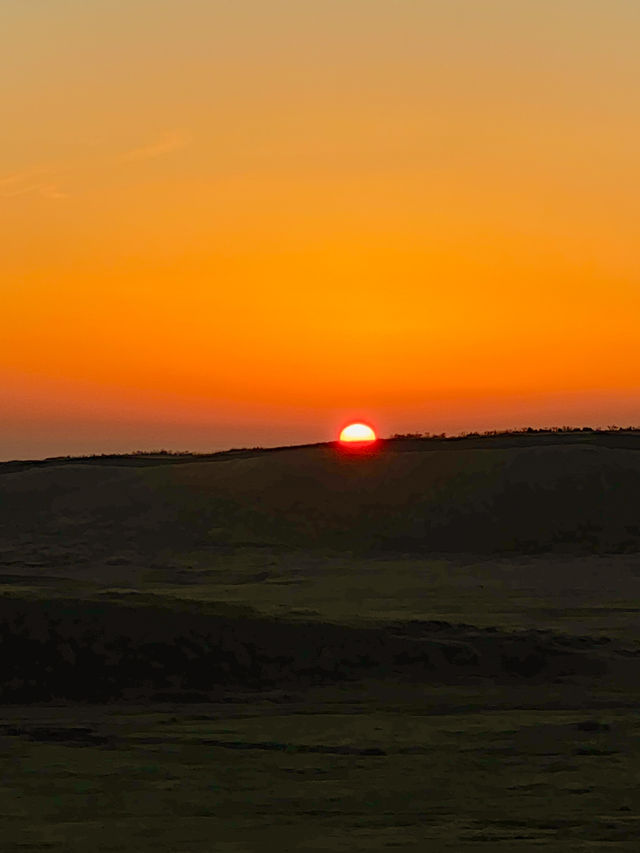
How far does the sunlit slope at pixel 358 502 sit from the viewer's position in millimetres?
31891

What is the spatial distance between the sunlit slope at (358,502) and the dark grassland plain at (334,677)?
0.44ft

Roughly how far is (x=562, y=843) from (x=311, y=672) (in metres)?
7.29

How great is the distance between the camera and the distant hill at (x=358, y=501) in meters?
31.9

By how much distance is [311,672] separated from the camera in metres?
15.8

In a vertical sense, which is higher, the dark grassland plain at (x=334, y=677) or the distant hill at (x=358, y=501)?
the distant hill at (x=358, y=501)

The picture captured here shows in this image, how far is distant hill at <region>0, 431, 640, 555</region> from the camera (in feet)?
105

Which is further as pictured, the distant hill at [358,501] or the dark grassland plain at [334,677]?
the distant hill at [358,501]

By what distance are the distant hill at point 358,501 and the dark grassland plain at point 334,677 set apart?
0.13 meters

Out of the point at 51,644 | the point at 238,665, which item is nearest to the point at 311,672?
the point at 238,665

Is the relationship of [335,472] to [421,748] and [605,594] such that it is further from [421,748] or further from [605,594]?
[421,748]

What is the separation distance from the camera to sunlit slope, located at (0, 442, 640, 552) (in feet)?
105

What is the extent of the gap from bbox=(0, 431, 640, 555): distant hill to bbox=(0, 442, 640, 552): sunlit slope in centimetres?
4

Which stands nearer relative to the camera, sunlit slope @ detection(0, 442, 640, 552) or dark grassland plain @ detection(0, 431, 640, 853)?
dark grassland plain @ detection(0, 431, 640, 853)

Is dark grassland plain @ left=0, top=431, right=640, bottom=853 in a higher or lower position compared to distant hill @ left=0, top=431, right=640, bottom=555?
lower
